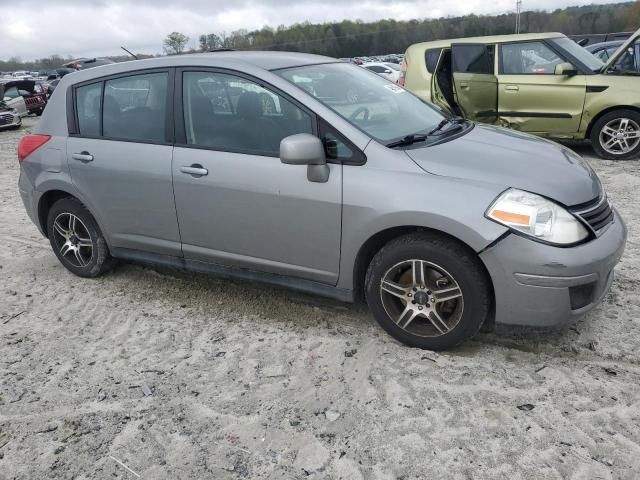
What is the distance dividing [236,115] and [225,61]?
393mm

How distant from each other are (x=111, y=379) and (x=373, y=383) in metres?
1.50

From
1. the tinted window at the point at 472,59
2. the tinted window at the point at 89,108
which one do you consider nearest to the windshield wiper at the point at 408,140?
the tinted window at the point at 89,108

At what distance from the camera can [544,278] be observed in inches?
110

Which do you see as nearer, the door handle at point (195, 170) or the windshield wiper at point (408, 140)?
the windshield wiper at point (408, 140)

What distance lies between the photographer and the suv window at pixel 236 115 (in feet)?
11.0

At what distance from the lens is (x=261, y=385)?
3021 mm

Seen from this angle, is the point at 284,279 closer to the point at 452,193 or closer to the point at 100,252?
the point at 452,193

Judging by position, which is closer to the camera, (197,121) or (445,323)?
(445,323)

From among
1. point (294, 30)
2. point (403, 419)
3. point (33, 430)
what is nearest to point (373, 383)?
point (403, 419)

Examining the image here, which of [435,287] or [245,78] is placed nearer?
[435,287]

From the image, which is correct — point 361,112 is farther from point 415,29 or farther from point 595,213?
point 415,29

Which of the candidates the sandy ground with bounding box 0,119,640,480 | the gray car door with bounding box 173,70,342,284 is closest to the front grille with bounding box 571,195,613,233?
the sandy ground with bounding box 0,119,640,480

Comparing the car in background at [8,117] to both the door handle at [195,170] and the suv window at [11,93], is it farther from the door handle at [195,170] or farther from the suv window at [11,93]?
the door handle at [195,170]

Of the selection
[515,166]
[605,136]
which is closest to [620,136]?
[605,136]
